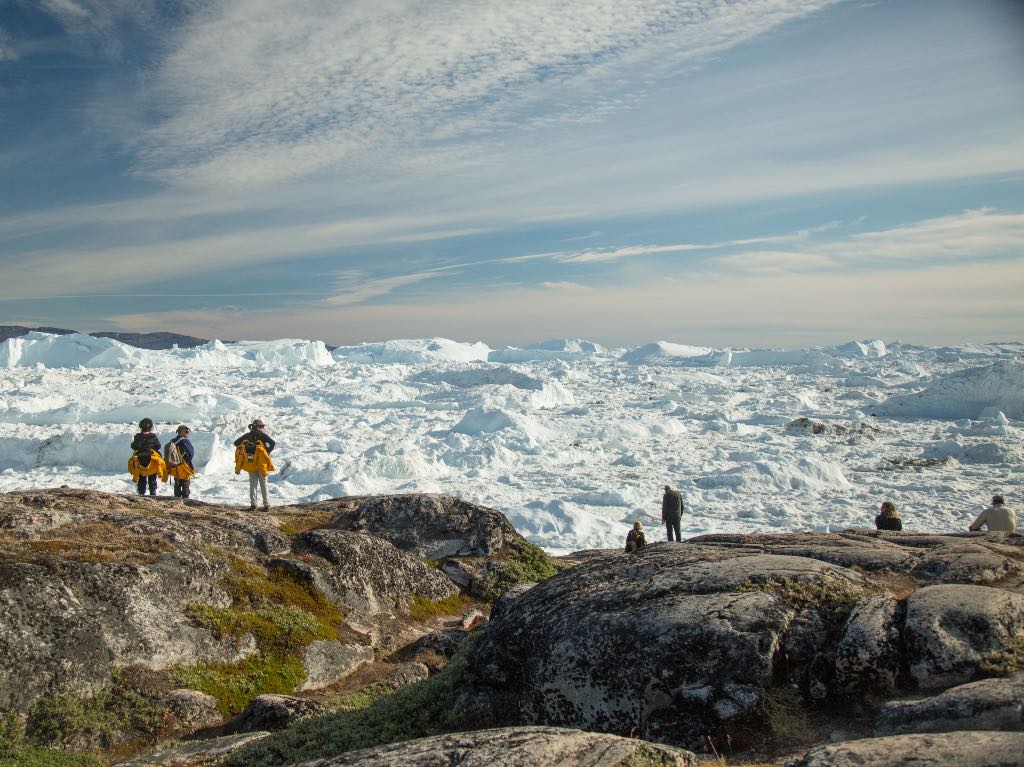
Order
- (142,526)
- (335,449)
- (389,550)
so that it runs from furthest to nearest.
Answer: (335,449)
(389,550)
(142,526)

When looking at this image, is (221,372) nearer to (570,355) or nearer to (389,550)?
(570,355)

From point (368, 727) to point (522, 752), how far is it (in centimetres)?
276

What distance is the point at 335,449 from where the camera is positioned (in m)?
45.9

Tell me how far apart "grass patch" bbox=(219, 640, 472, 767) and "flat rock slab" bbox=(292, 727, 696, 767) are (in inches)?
60.0

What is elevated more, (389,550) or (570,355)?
(570,355)

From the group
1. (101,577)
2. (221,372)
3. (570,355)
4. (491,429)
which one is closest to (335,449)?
(491,429)

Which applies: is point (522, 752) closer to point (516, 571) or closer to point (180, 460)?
point (516, 571)

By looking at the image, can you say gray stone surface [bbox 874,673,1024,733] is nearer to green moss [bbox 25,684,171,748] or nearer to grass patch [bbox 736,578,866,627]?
grass patch [bbox 736,578,866,627]

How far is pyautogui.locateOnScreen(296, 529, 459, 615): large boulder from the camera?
1135 cm

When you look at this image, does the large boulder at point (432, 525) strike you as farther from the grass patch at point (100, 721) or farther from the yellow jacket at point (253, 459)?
the grass patch at point (100, 721)

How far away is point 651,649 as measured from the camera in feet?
19.1

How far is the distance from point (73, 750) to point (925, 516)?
32986 millimetres

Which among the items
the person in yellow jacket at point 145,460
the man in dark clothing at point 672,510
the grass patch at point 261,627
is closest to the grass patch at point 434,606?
the grass patch at point 261,627

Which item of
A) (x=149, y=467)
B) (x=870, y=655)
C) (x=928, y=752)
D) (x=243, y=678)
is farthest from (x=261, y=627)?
(x=928, y=752)
